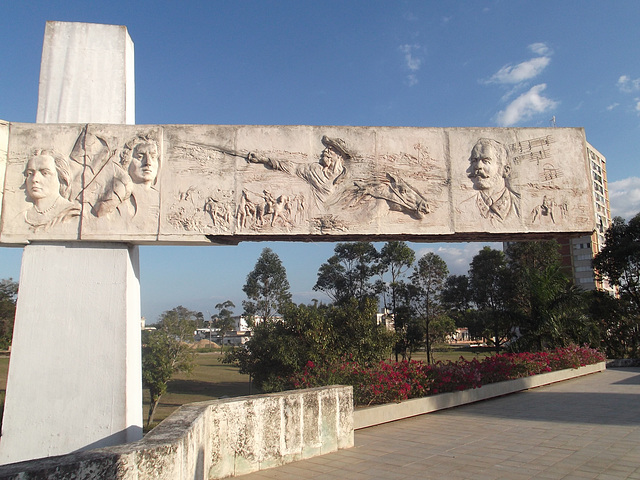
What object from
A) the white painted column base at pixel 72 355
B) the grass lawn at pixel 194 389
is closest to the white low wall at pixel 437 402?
the white painted column base at pixel 72 355

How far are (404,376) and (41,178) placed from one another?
5.22 meters

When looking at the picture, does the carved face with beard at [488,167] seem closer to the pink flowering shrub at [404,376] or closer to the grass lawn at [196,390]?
the pink flowering shrub at [404,376]

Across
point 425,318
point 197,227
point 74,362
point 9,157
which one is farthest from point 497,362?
point 425,318

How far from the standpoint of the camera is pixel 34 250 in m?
4.65

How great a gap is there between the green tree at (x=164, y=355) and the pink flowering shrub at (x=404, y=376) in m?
6.06

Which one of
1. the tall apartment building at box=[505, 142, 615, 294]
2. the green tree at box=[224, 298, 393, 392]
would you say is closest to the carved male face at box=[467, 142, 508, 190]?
the green tree at box=[224, 298, 393, 392]

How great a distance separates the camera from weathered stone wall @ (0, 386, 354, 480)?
222 cm

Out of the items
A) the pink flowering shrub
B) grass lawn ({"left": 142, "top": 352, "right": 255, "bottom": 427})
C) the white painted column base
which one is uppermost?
the white painted column base

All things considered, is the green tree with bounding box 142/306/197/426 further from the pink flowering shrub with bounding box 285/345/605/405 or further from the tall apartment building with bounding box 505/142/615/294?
the tall apartment building with bounding box 505/142/615/294

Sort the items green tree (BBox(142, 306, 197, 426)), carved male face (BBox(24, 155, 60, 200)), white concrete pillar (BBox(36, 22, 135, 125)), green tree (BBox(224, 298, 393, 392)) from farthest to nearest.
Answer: green tree (BBox(142, 306, 197, 426)), green tree (BBox(224, 298, 393, 392)), white concrete pillar (BBox(36, 22, 135, 125)), carved male face (BBox(24, 155, 60, 200))

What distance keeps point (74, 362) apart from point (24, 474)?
2668 millimetres

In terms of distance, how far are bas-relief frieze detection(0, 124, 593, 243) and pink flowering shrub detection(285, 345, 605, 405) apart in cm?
215

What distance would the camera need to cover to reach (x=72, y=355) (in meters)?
4.44

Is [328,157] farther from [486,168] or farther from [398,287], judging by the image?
[398,287]
